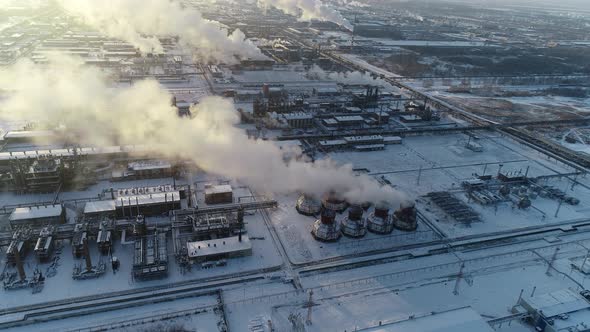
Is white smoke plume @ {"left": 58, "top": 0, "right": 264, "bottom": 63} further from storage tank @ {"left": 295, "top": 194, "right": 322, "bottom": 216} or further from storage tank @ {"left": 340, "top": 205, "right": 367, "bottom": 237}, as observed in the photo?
storage tank @ {"left": 340, "top": 205, "right": 367, "bottom": 237}

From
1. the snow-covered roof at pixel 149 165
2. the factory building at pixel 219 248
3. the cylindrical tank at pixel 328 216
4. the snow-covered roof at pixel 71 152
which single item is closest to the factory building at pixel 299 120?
the snow-covered roof at pixel 149 165

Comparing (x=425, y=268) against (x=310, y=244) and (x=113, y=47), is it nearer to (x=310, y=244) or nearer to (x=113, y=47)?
(x=310, y=244)

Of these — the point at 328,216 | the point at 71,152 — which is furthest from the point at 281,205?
the point at 71,152

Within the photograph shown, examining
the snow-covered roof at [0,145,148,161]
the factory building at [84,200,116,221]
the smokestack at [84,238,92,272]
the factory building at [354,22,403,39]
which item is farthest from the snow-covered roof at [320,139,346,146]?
the factory building at [354,22,403,39]

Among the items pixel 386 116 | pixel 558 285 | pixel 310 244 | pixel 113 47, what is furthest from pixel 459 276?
pixel 113 47

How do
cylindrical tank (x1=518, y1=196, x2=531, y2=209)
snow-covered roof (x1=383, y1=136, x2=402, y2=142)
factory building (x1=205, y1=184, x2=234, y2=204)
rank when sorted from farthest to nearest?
snow-covered roof (x1=383, y1=136, x2=402, y2=142)
cylindrical tank (x1=518, y1=196, x2=531, y2=209)
factory building (x1=205, y1=184, x2=234, y2=204)

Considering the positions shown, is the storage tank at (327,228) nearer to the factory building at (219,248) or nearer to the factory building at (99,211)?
the factory building at (219,248)
